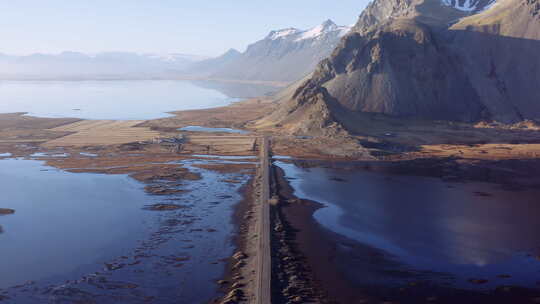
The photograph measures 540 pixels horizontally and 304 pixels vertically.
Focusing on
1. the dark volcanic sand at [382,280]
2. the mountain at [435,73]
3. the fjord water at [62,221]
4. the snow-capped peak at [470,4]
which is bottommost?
the dark volcanic sand at [382,280]

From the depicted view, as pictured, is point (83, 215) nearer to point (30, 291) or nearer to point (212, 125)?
point (30, 291)

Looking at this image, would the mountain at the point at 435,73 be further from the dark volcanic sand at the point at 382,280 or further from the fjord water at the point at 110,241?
the dark volcanic sand at the point at 382,280

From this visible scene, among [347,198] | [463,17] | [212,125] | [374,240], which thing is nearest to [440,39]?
[463,17]

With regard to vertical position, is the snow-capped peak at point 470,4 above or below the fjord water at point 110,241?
above

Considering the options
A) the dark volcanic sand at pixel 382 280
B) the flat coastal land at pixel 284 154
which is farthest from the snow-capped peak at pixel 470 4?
the dark volcanic sand at pixel 382 280

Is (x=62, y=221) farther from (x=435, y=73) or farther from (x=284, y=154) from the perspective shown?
(x=435, y=73)

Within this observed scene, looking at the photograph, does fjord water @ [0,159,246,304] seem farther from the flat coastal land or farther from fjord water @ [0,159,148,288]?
the flat coastal land
